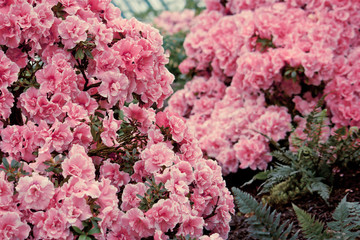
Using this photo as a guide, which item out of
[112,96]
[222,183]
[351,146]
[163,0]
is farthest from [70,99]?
[163,0]

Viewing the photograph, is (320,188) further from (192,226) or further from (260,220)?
(192,226)

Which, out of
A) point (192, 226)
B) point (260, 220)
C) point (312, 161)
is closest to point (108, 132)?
point (192, 226)

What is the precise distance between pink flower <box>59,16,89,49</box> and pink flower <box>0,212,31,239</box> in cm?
75

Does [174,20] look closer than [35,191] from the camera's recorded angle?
No

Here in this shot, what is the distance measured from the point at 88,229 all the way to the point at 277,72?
2601 mm

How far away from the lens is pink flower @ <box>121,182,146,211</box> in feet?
6.67

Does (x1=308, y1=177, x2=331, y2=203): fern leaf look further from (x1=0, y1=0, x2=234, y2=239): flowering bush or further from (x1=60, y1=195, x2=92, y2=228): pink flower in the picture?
(x1=60, y1=195, x2=92, y2=228): pink flower

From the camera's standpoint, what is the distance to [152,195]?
201 centimetres

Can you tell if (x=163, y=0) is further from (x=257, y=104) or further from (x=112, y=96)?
(x=112, y=96)

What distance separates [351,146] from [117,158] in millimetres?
2024

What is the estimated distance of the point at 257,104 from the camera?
4.34m

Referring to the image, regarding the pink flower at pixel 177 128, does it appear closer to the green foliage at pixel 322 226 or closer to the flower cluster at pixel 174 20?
the green foliage at pixel 322 226

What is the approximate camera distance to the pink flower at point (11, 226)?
170 cm

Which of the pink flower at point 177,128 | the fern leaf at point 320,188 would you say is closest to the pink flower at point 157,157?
the pink flower at point 177,128
